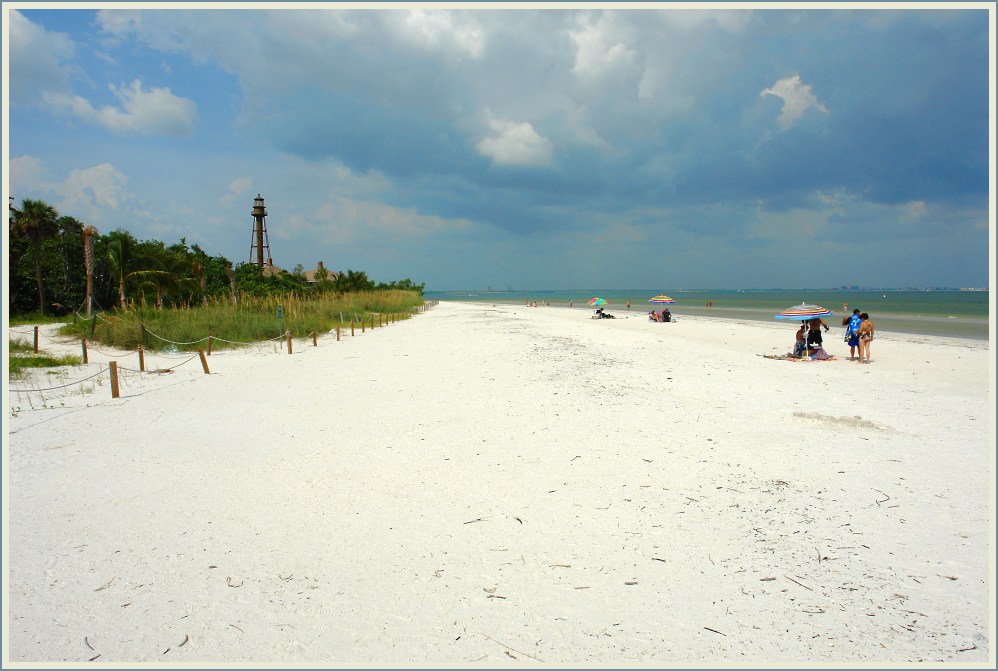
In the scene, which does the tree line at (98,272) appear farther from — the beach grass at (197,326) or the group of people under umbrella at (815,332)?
the group of people under umbrella at (815,332)

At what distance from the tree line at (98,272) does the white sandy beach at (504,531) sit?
18452 millimetres

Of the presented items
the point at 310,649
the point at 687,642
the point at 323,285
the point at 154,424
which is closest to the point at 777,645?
the point at 687,642

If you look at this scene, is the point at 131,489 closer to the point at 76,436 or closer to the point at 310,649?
the point at 76,436

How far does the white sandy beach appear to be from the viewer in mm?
2699

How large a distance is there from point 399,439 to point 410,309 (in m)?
32.5

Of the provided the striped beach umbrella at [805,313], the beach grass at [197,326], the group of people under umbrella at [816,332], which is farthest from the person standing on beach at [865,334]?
the beach grass at [197,326]

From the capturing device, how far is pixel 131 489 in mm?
4570

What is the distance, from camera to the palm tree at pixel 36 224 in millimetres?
A: 24359

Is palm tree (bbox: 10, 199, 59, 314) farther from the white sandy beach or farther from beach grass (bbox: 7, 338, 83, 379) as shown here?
the white sandy beach

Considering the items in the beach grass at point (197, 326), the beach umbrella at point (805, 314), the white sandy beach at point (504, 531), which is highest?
the beach umbrella at point (805, 314)

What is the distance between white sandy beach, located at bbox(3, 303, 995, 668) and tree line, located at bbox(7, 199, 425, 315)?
18.5 metres

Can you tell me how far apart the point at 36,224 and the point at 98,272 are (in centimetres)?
331

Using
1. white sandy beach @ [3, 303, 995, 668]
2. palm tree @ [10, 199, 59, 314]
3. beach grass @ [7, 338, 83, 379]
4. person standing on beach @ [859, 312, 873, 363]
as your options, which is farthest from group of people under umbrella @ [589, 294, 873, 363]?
palm tree @ [10, 199, 59, 314]

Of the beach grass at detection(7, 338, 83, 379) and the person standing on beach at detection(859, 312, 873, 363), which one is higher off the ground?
the person standing on beach at detection(859, 312, 873, 363)
